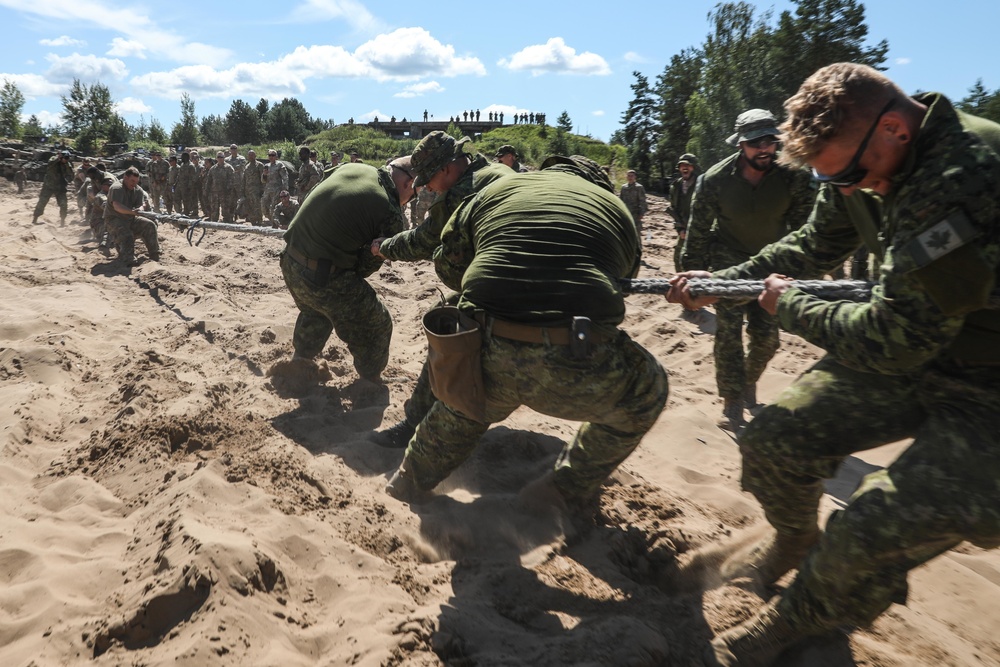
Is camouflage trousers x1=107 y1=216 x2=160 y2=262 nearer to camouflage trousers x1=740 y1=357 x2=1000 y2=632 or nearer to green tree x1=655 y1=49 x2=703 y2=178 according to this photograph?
camouflage trousers x1=740 y1=357 x2=1000 y2=632

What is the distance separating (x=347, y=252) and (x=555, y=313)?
241cm

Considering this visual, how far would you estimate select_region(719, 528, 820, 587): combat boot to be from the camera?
267 cm

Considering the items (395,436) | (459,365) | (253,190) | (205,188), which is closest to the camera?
(459,365)

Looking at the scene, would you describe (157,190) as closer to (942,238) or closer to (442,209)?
(442,209)

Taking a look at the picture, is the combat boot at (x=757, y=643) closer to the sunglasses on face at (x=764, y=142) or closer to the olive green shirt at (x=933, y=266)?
the olive green shirt at (x=933, y=266)

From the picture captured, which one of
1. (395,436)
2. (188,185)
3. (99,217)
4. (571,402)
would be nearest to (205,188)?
(188,185)

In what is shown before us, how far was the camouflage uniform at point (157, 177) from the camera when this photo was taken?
18500 millimetres

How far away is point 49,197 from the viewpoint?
15.4 m

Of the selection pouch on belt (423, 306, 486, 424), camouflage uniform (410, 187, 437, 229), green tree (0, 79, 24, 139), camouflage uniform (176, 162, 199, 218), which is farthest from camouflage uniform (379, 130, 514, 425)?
green tree (0, 79, 24, 139)

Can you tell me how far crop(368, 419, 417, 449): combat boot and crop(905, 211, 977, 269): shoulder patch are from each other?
2891mm

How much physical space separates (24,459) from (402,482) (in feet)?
6.62

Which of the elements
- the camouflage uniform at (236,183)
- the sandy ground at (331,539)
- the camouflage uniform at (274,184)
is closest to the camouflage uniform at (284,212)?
the camouflage uniform at (274,184)

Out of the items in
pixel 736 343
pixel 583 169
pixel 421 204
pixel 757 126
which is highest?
pixel 757 126

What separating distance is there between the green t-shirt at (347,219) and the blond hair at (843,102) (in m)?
3.19
